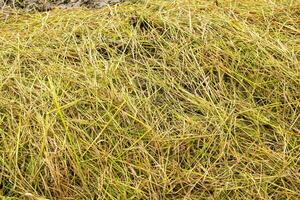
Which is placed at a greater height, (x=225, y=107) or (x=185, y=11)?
(x=185, y=11)

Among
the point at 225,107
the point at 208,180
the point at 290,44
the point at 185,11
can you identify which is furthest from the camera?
the point at 185,11

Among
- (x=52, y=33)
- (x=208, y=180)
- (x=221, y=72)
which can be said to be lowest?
(x=208, y=180)

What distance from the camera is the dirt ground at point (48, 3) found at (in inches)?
84.1

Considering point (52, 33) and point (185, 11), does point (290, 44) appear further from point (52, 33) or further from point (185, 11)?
point (52, 33)

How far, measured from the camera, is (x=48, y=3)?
2203 mm

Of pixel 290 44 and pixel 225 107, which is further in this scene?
pixel 290 44

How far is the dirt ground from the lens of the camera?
2.14m

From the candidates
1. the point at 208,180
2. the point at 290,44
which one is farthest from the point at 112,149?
the point at 290,44

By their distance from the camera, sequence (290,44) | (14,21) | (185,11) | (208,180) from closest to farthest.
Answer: (208,180) → (290,44) → (185,11) → (14,21)

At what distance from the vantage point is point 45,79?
1629 millimetres

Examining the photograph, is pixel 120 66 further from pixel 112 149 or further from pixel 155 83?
pixel 112 149

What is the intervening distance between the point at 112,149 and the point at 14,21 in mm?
905

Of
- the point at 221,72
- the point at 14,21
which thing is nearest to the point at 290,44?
the point at 221,72

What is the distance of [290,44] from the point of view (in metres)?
1.79
